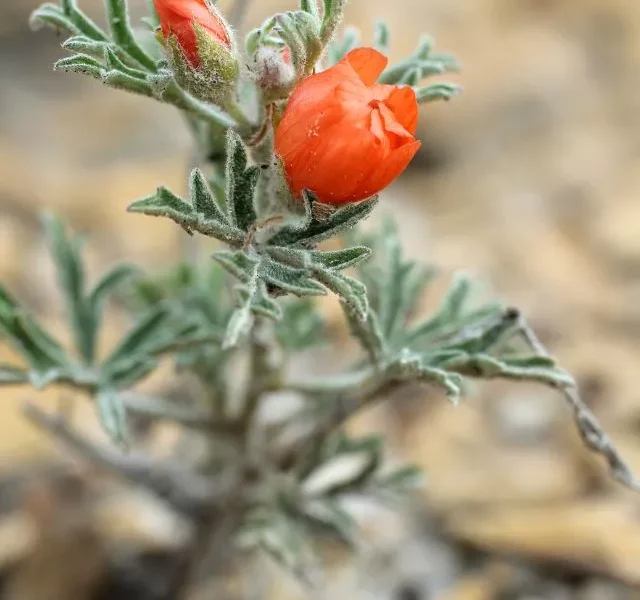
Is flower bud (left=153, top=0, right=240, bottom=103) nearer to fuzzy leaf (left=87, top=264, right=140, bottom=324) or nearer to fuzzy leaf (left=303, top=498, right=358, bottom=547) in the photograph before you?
fuzzy leaf (left=87, top=264, right=140, bottom=324)

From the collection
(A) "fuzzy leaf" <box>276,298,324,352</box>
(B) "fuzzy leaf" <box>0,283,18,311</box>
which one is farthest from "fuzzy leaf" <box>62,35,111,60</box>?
(A) "fuzzy leaf" <box>276,298,324,352</box>

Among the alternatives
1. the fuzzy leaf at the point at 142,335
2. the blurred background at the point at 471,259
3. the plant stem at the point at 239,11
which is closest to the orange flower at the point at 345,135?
the fuzzy leaf at the point at 142,335

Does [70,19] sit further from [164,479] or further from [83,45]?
[164,479]

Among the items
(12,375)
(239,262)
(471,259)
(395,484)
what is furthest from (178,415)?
(471,259)

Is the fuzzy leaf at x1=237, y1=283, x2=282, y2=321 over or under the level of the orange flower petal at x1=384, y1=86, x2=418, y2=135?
under

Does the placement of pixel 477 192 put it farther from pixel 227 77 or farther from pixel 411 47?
pixel 227 77

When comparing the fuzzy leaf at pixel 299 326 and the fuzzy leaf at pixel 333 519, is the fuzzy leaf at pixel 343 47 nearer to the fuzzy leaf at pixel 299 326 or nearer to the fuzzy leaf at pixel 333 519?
the fuzzy leaf at pixel 299 326
